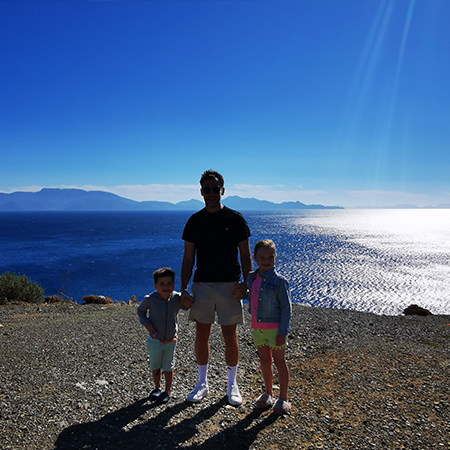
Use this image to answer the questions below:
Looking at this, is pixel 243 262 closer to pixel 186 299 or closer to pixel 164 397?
pixel 186 299

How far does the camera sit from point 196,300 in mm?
4105

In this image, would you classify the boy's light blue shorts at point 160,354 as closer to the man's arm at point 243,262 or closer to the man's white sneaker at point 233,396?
the man's white sneaker at point 233,396

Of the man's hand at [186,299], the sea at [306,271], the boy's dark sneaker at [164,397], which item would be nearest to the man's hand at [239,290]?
the man's hand at [186,299]

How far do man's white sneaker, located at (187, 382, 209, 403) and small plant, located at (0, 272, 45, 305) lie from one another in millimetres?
14259

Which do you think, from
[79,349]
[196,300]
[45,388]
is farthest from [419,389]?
[79,349]

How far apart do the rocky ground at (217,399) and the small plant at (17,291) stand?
9.69 metres

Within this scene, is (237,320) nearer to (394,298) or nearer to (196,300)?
(196,300)

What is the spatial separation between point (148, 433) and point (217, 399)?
3.81 ft

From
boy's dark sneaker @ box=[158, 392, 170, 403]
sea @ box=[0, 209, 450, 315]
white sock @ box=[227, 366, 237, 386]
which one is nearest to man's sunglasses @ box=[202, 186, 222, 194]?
white sock @ box=[227, 366, 237, 386]

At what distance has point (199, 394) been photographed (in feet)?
14.3

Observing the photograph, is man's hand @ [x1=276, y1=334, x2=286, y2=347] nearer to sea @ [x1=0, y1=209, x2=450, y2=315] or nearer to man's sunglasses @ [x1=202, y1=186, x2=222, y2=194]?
man's sunglasses @ [x1=202, y1=186, x2=222, y2=194]

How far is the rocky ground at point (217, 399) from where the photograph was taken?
3.52 meters

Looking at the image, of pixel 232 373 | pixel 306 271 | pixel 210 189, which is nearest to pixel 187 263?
pixel 210 189

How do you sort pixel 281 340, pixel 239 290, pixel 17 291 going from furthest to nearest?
pixel 17 291 → pixel 239 290 → pixel 281 340
